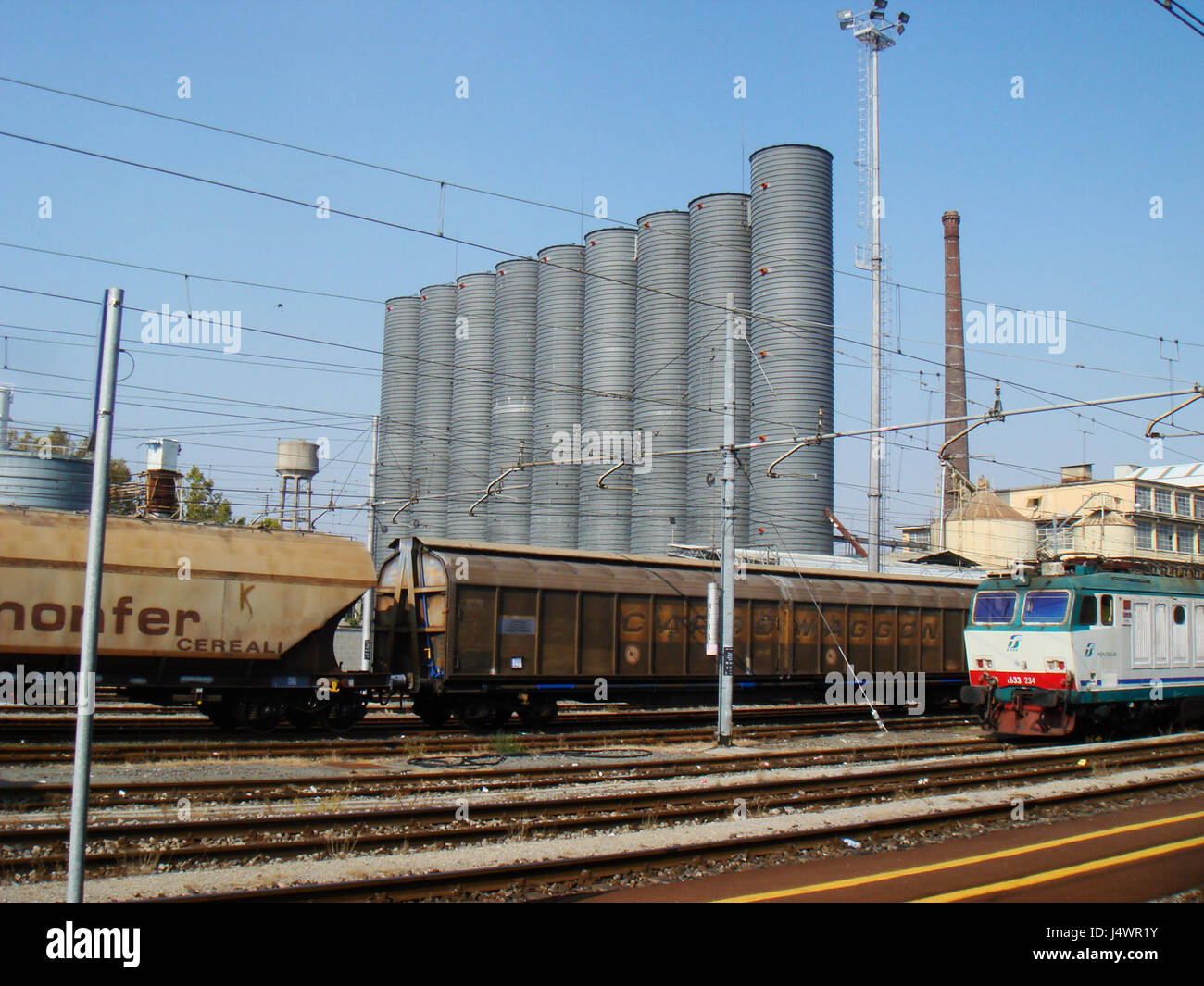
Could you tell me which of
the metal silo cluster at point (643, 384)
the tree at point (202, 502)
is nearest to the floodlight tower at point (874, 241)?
the metal silo cluster at point (643, 384)

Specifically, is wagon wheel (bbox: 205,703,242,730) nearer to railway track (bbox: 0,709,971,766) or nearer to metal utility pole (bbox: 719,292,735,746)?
railway track (bbox: 0,709,971,766)

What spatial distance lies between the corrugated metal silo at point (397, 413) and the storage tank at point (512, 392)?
5140 millimetres

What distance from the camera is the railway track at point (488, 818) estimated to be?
964 centimetres

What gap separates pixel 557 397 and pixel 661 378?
6549mm

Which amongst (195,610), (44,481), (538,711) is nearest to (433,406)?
(44,481)

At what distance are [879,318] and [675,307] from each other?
12.3m

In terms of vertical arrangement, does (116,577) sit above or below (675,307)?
below

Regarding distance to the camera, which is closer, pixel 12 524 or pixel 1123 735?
pixel 12 524
